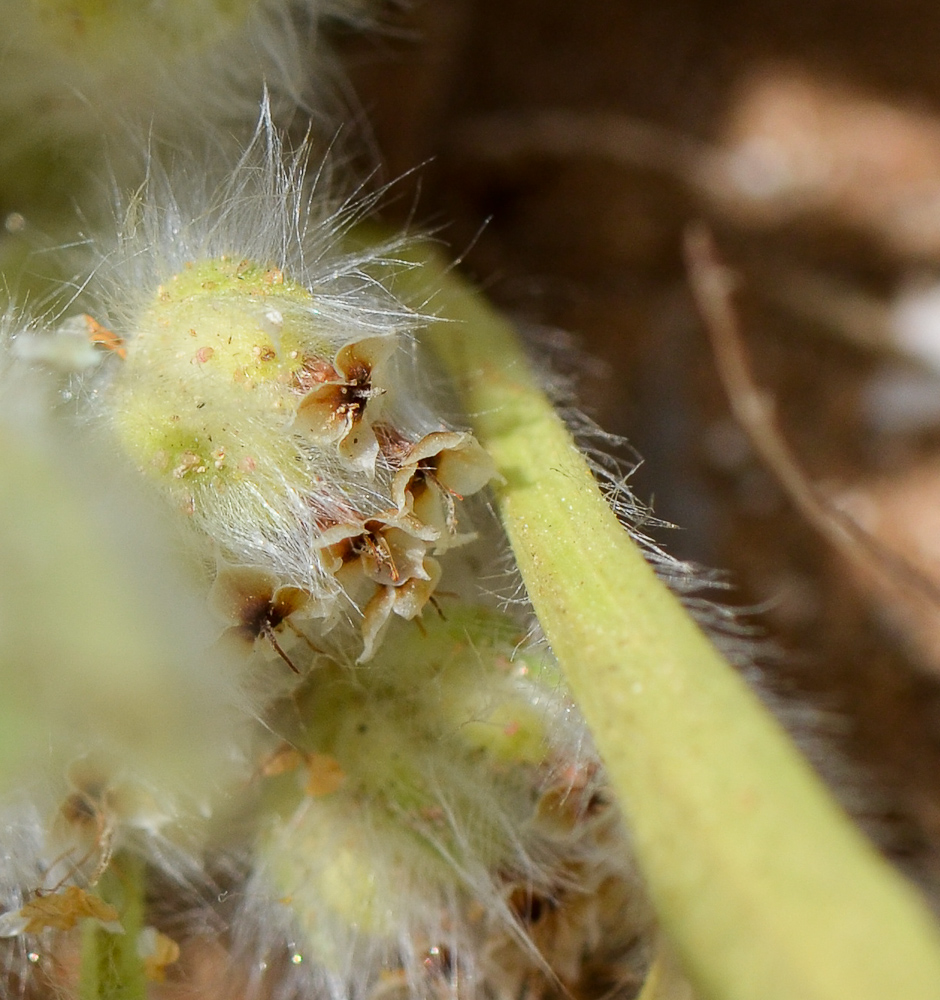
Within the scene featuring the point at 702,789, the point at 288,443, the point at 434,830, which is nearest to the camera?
the point at 702,789

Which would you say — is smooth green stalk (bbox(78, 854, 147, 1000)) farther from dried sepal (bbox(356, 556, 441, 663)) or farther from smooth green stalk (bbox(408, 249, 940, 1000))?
smooth green stalk (bbox(408, 249, 940, 1000))

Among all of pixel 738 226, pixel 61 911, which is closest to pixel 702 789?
pixel 61 911

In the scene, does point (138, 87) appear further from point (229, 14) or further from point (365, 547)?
point (365, 547)

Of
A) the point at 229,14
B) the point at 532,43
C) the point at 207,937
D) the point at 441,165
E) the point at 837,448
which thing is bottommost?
the point at 207,937

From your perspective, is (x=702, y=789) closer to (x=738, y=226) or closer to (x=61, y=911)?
(x=61, y=911)

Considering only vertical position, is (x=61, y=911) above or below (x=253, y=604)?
below

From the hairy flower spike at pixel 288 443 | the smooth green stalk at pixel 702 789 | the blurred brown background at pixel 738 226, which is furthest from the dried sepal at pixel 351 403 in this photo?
the blurred brown background at pixel 738 226

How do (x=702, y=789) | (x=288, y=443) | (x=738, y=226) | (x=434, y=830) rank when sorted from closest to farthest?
(x=702, y=789), (x=288, y=443), (x=434, y=830), (x=738, y=226)

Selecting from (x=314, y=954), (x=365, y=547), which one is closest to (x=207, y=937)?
(x=314, y=954)
